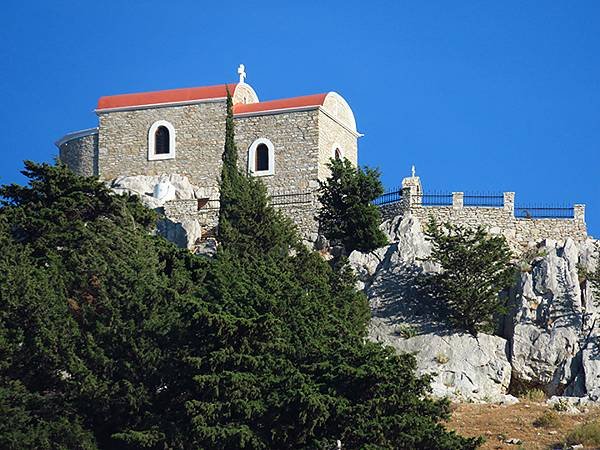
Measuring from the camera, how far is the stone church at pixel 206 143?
154ft

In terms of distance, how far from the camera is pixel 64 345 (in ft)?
101

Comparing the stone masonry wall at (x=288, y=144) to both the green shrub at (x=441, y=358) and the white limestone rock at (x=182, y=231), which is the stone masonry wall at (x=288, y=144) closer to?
the white limestone rock at (x=182, y=231)

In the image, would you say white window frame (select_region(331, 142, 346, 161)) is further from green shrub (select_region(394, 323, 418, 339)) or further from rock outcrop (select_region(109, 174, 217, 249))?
green shrub (select_region(394, 323, 418, 339))

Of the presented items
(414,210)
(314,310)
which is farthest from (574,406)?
(414,210)

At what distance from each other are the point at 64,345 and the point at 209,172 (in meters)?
→ 18.2

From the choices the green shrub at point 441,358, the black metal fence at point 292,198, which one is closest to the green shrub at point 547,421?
the green shrub at point 441,358

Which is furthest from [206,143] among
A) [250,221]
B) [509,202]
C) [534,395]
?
[534,395]

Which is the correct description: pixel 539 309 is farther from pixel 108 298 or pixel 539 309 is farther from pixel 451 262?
pixel 108 298

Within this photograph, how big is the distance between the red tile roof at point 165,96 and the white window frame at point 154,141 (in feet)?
3.00

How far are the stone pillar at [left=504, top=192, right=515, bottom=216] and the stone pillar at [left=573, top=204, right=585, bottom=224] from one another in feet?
7.03

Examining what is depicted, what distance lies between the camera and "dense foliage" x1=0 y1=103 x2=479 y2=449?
27.3 metres

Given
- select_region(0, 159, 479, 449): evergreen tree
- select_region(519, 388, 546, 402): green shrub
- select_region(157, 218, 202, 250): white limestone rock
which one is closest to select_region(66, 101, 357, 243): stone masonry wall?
select_region(157, 218, 202, 250): white limestone rock

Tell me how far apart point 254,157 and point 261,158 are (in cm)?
27

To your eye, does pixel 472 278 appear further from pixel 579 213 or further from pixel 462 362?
pixel 579 213
